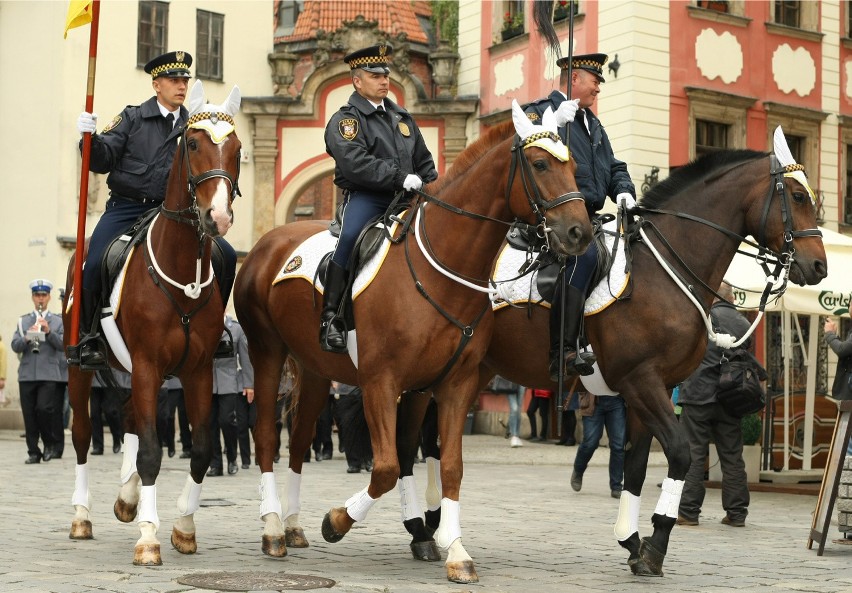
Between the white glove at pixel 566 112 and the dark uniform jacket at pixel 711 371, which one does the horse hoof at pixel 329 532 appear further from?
the dark uniform jacket at pixel 711 371

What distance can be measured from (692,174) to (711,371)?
397 centimetres

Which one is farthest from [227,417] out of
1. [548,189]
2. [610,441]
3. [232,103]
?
[548,189]

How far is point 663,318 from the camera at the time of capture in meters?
8.81

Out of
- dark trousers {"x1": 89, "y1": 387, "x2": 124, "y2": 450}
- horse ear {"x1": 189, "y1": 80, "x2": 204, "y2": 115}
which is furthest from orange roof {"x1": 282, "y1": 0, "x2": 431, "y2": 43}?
horse ear {"x1": 189, "y1": 80, "x2": 204, "y2": 115}

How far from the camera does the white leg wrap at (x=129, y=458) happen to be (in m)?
9.46

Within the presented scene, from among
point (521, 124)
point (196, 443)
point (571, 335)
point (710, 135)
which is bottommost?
point (196, 443)

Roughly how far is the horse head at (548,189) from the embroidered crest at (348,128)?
1.43 meters

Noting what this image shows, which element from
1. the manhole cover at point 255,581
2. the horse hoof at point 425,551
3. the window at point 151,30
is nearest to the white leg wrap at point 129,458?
the manhole cover at point 255,581

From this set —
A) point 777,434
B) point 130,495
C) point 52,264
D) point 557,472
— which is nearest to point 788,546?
point 130,495

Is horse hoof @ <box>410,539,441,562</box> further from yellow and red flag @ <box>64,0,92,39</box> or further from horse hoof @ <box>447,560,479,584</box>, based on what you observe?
yellow and red flag @ <box>64,0,92,39</box>

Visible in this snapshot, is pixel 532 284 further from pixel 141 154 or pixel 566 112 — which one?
pixel 141 154

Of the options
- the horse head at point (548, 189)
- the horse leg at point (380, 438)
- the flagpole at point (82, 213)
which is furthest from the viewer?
the flagpole at point (82, 213)

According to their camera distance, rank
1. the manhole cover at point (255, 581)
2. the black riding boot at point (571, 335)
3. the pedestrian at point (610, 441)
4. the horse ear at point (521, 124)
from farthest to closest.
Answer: the pedestrian at point (610, 441) → the black riding boot at point (571, 335) → the horse ear at point (521, 124) → the manhole cover at point (255, 581)

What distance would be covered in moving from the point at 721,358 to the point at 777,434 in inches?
194
